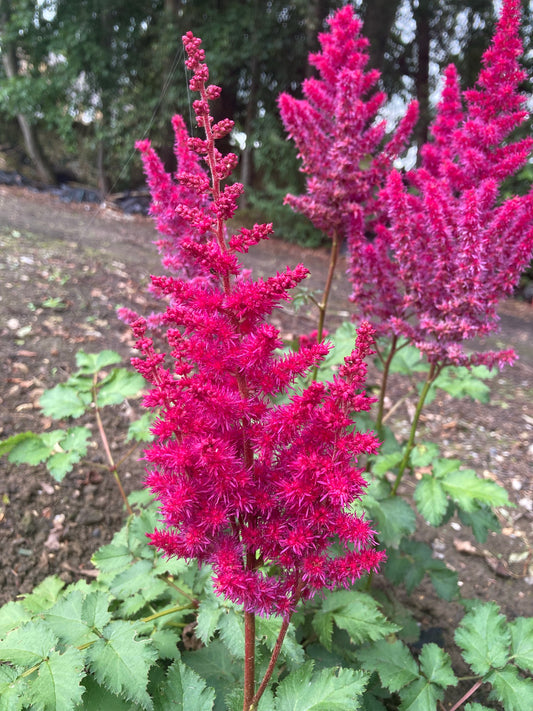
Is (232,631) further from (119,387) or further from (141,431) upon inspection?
(119,387)

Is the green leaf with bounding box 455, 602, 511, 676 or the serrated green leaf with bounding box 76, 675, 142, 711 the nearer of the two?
the serrated green leaf with bounding box 76, 675, 142, 711

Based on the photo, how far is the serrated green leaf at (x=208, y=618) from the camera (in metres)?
1.50

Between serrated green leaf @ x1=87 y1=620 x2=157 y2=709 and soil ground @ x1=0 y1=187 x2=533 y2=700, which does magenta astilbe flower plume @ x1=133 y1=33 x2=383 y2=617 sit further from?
soil ground @ x1=0 y1=187 x2=533 y2=700

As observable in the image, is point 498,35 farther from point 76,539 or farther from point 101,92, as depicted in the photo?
point 101,92

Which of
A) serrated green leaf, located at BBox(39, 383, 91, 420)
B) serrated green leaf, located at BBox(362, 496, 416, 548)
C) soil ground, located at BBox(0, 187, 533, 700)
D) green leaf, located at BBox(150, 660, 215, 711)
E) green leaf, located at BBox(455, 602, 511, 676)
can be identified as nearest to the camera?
green leaf, located at BBox(150, 660, 215, 711)

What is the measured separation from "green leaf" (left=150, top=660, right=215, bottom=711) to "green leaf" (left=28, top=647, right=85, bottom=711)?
0.28 metres

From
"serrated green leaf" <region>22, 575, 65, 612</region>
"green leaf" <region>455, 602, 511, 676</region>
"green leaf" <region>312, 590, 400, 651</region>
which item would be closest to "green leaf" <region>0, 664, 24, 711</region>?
"serrated green leaf" <region>22, 575, 65, 612</region>

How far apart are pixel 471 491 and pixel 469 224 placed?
1.07 meters

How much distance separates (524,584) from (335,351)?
187cm

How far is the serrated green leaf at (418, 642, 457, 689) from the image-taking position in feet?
5.42

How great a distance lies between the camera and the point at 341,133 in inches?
81.4

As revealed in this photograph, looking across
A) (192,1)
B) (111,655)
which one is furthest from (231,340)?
(192,1)

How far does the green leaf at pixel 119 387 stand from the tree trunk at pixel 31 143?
1206 centimetres

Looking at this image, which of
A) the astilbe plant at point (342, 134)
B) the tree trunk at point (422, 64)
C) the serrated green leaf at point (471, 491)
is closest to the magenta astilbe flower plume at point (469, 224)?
the astilbe plant at point (342, 134)
